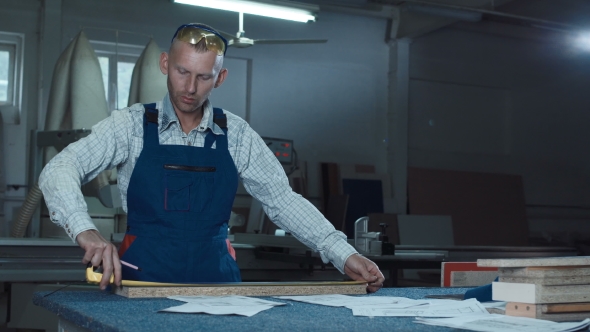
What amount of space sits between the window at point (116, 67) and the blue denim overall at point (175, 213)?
17.7 ft

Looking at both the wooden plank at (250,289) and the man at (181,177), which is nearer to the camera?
the wooden plank at (250,289)

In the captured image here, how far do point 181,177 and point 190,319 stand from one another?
0.72 m

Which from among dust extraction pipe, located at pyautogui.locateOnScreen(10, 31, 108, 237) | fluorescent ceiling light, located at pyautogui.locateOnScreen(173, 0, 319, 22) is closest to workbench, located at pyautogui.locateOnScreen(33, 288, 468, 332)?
dust extraction pipe, located at pyautogui.locateOnScreen(10, 31, 108, 237)

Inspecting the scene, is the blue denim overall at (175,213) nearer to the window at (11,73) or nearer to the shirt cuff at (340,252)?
the shirt cuff at (340,252)

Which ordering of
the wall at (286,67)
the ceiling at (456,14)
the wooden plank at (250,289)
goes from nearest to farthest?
the wooden plank at (250,289)
the wall at (286,67)
the ceiling at (456,14)

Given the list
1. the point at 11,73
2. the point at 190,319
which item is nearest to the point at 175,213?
the point at 190,319

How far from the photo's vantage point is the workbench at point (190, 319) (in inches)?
42.6

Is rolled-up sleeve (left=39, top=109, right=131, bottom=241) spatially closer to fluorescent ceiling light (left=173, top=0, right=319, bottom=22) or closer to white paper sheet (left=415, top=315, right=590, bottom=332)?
white paper sheet (left=415, top=315, right=590, bottom=332)

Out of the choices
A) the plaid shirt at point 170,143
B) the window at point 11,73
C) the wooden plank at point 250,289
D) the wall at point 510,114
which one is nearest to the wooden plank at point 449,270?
the plaid shirt at point 170,143

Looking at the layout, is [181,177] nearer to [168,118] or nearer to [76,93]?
[168,118]

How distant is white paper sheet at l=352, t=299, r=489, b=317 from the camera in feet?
4.18

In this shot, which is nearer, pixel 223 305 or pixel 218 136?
pixel 223 305

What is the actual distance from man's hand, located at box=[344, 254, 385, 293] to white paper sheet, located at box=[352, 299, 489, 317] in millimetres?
374

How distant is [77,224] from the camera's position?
1553 mm
